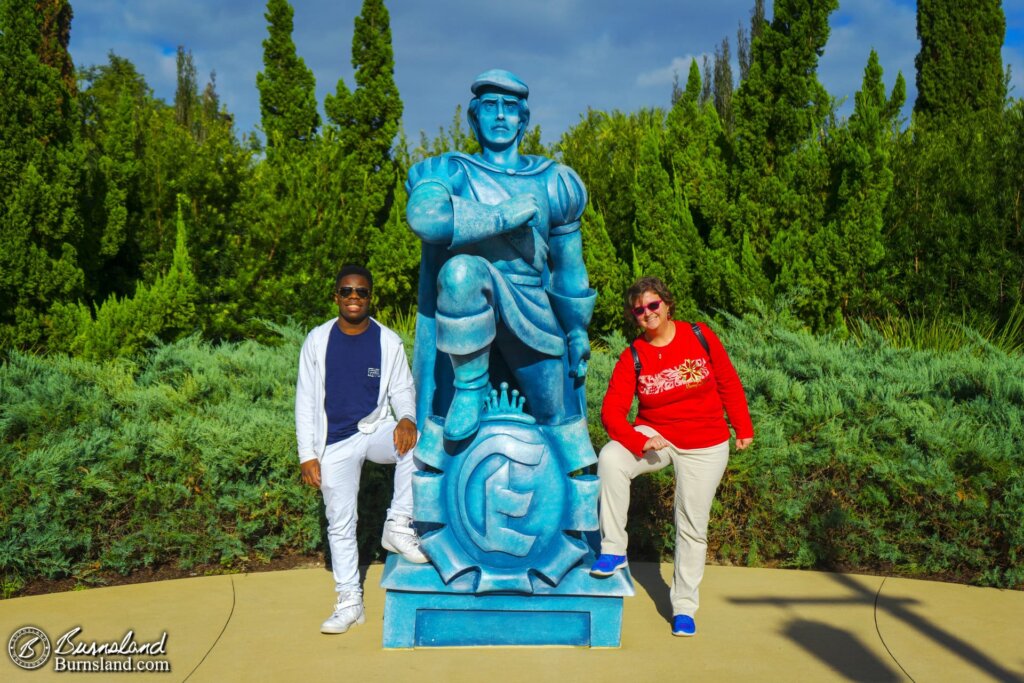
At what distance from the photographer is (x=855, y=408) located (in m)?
4.47

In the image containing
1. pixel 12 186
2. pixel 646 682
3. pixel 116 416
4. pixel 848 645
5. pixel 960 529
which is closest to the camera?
pixel 646 682

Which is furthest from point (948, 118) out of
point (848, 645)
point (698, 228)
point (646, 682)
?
point (646, 682)

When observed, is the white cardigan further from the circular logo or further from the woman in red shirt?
the circular logo

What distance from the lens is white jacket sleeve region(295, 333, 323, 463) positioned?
3.32 metres

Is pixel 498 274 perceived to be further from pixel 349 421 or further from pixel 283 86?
pixel 283 86

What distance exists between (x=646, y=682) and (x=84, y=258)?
21.7 feet

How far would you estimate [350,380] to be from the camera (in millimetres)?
3367

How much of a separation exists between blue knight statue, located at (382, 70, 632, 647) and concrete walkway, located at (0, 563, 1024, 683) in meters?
0.16

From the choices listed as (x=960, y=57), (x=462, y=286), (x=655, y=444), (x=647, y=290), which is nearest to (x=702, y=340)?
(x=647, y=290)

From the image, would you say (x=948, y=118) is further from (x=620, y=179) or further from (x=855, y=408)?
(x=855, y=408)

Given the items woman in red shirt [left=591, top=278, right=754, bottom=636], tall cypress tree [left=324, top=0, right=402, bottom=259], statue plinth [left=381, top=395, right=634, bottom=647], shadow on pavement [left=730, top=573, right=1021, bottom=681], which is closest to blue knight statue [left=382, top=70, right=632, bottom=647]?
statue plinth [left=381, top=395, right=634, bottom=647]

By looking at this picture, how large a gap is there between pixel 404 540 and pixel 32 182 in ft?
17.0

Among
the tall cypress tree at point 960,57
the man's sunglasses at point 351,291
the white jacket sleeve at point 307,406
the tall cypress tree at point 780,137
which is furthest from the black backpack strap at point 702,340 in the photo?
the tall cypress tree at point 960,57

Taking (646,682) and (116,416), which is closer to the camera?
(646,682)
